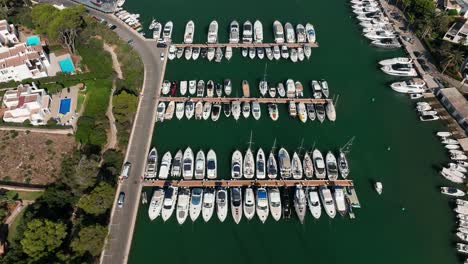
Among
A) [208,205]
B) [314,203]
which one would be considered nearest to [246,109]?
[208,205]

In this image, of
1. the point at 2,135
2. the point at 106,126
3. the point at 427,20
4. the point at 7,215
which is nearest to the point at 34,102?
the point at 2,135

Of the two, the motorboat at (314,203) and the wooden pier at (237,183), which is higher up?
the wooden pier at (237,183)

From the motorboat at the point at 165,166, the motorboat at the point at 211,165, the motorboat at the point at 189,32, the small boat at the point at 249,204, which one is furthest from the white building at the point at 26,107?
the small boat at the point at 249,204

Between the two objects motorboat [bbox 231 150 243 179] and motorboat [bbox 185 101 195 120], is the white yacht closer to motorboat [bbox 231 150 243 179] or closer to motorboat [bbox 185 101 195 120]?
motorboat [bbox 231 150 243 179]

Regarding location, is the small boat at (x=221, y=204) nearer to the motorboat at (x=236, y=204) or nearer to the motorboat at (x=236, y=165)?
the motorboat at (x=236, y=204)

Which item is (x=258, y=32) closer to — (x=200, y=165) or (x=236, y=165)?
(x=236, y=165)
